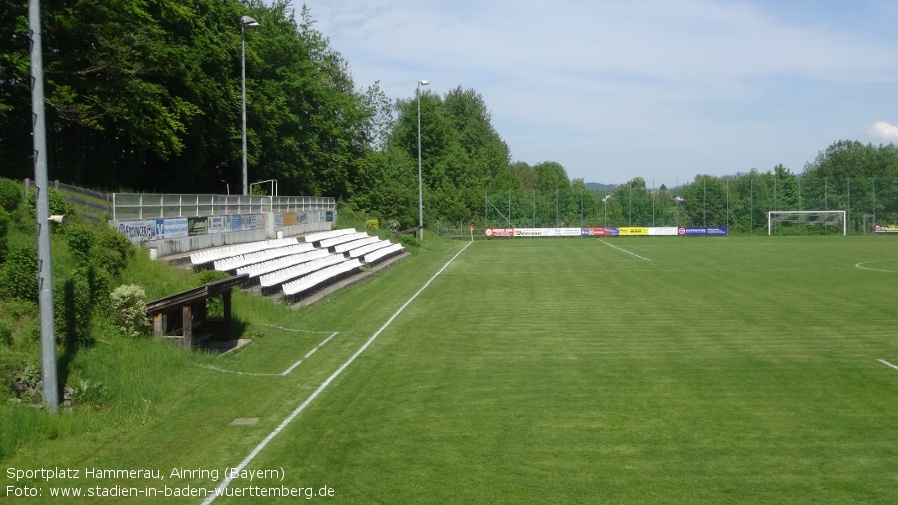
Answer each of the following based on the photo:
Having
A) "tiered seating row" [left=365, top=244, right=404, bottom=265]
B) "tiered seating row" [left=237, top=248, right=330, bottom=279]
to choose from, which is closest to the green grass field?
"tiered seating row" [left=237, top=248, right=330, bottom=279]

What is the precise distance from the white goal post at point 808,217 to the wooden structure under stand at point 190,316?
67067 millimetres

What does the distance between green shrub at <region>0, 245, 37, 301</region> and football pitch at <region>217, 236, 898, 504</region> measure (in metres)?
4.98

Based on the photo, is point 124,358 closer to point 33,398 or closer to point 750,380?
point 33,398

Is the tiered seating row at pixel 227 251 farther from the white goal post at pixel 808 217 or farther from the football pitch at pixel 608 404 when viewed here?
the white goal post at pixel 808 217

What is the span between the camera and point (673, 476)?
27.1 feet

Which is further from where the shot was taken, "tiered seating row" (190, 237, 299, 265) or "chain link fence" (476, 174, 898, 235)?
"chain link fence" (476, 174, 898, 235)

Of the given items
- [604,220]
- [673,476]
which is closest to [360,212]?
[604,220]

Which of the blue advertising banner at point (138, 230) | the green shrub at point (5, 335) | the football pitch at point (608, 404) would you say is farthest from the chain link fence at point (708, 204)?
the green shrub at point (5, 335)

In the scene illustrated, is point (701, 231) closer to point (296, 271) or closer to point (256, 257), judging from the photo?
point (296, 271)

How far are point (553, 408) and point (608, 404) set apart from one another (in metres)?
0.83

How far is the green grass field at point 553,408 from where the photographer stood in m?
8.16

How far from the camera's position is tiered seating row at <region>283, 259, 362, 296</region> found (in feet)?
76.3

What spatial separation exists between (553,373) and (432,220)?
67.8 meters

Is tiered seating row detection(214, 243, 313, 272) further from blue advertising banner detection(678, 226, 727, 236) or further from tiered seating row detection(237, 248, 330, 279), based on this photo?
blue advertising banner detection(678, 226, 727, 236)
